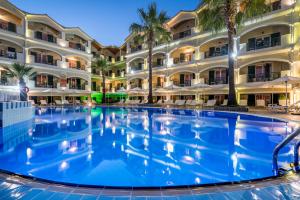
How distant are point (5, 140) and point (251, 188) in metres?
8.14

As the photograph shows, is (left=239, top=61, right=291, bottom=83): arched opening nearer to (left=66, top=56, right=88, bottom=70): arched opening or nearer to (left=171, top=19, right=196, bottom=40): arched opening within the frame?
(left=171, top=19, right=196, bottom=40): arched opening

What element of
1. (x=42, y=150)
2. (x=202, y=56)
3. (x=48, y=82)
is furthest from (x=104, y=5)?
(x=42, y=150)

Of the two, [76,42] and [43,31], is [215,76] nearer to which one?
[76,42]

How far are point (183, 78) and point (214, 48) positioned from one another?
667 cm

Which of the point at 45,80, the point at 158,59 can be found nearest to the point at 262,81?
the point at 158,59

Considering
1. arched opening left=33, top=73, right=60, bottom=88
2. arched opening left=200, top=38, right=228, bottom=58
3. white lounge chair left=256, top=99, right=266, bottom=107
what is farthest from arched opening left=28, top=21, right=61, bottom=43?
white lounge chair left=256, top=99, right=266, bottom=107

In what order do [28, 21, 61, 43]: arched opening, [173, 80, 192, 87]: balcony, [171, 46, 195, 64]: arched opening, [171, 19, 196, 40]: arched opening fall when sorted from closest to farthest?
1. [28, 21, 61, 43]: arched opening
2. [171, 19, 196, 40]: arched opening
3. [173, 80, 192, 87]: balcony
4. [171, 46, 195, 64]: arched opening

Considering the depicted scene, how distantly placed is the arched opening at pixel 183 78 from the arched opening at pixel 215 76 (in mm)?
2273

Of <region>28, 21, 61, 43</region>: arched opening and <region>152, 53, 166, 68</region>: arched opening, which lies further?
<region>152, 53, 166, 68</region>: arched opening

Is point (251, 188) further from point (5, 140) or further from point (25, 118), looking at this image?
point (25, 118)

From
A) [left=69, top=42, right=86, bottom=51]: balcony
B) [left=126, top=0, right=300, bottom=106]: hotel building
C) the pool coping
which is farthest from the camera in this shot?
[left=69, top=42, right=86, bottom=51]: balcony

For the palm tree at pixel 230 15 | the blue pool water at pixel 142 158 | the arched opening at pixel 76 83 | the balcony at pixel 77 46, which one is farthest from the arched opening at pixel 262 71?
the balcony at pixel 77 46

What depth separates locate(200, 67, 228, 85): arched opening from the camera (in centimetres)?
2616

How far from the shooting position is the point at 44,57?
1246 inches
